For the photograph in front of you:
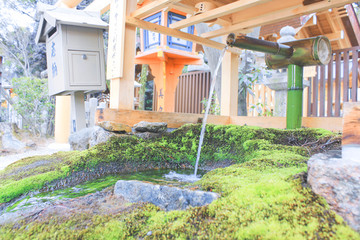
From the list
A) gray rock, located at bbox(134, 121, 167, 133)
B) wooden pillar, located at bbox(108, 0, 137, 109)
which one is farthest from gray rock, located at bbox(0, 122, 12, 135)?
gray rock, located at bbox(134, 121, 167, 133)

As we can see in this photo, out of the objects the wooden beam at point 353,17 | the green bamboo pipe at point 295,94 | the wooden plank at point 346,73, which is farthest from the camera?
the wooden beam at point 353,17

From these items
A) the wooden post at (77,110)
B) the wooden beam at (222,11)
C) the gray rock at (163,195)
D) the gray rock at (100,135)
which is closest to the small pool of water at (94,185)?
the gray rock at (163,195)

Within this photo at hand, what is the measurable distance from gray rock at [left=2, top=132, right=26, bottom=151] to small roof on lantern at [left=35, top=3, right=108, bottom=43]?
398 centimetres

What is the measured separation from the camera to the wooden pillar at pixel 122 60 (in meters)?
2.94

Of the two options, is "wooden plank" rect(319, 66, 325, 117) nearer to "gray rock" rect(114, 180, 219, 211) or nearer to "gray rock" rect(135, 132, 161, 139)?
"gray rock" rect(135, 132, 161, 139)

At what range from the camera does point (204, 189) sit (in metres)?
1.21

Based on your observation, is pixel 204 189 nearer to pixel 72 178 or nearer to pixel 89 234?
pixel 89 234

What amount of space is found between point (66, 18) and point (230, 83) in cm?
262

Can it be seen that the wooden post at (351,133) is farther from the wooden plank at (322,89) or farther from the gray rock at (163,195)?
the wooden plank at (322,89)

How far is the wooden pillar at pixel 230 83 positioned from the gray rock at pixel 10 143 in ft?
18.5

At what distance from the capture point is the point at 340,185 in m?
0.88

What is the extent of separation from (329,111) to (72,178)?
530 centimetres

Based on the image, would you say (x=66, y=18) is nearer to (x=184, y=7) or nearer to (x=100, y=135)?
(x=184, y=7)

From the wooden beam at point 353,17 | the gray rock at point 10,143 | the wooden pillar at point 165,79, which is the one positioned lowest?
the gray rock at point 10,143
